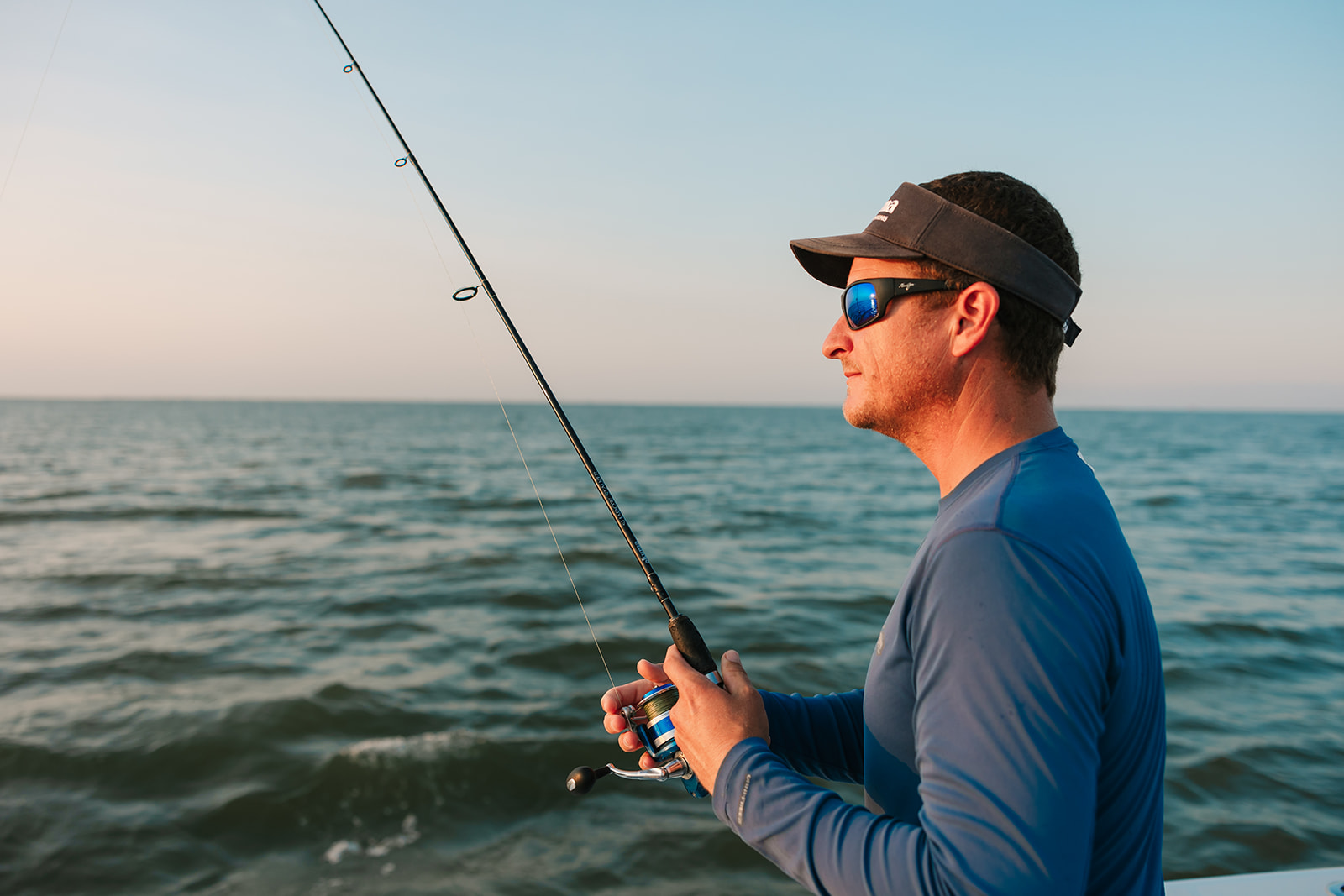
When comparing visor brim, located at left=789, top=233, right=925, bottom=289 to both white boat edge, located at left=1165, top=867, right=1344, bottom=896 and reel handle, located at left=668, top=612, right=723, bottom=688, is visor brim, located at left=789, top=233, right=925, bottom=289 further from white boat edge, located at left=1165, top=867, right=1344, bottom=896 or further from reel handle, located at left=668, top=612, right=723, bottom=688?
white boat edge, located at left=1165, top=867, right=1344, bottom=896

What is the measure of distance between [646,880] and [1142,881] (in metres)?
3.81

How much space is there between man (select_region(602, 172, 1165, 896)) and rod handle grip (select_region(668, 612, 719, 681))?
6.2 inches

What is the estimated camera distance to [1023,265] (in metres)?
1.48

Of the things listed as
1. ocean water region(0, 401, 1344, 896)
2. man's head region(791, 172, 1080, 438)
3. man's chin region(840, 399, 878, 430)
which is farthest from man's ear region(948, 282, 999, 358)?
ocean water region(0, 401, 1344, 896)

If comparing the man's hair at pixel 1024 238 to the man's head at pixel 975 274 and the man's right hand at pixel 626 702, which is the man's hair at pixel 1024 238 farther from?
the man's right hand at pixel 626 702

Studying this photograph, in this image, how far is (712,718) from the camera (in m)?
1.54

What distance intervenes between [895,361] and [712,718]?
76cm

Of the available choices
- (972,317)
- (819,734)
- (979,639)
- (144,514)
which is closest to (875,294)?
(972,317)

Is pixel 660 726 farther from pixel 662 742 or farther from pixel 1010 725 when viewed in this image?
pixel 1010 725

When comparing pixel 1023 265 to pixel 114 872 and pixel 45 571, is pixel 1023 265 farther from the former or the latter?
pixel 45 571

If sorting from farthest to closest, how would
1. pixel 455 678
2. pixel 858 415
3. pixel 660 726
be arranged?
pixel 455 678 < pixel 660 726 < pixel 858 415

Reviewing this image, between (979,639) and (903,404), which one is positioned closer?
(979,639)

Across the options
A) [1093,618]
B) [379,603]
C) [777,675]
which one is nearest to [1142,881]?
[1093,618]

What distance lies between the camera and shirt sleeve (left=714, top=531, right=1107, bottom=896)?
1074 millimetres
